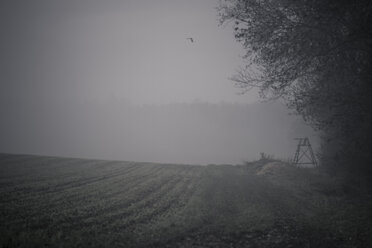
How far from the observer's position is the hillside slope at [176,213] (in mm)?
8562

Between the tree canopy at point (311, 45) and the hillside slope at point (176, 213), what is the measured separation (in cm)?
585

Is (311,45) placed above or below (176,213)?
above

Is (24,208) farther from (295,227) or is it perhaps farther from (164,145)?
(164,145)

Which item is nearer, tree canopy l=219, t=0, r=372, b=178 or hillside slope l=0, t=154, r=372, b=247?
hillside slope l=0, t=154, r=372, b=247

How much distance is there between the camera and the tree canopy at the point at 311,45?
10.4m

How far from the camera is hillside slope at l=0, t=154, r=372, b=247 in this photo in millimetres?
8562

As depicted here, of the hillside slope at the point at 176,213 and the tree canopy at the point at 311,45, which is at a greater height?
the tree canopy at the point at 311,45

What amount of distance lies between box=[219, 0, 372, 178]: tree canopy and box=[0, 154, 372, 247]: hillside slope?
19.2 ft

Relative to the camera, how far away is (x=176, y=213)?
12.0m

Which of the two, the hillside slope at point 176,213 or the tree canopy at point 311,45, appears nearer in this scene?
the hillside slope at point 176,213

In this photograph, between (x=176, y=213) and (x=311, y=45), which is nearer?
(x=311, y=45)

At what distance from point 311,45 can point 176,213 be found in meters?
11.4

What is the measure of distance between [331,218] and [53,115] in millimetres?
150845

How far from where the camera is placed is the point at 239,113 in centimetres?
12094
